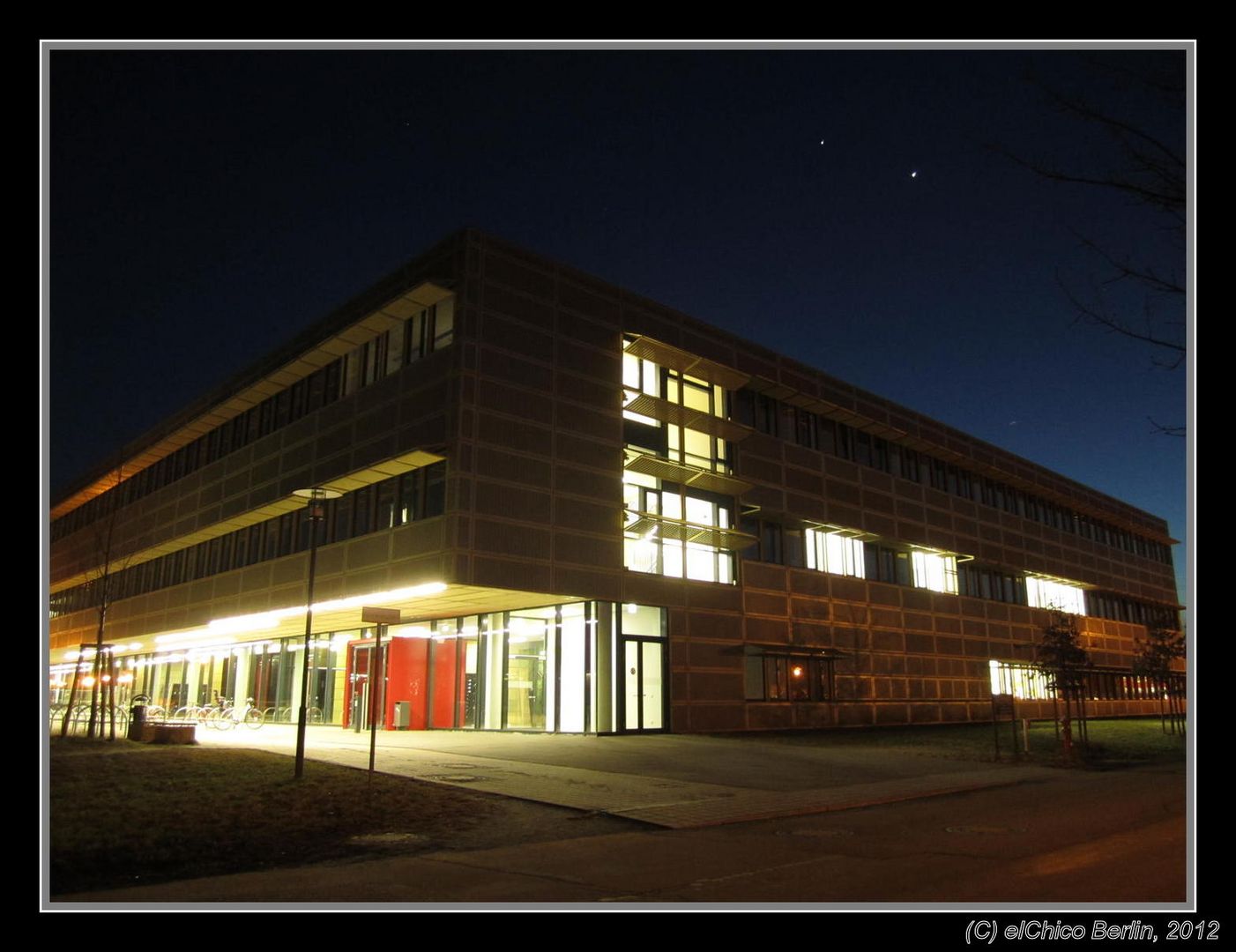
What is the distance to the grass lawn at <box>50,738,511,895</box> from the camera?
9.20 meters

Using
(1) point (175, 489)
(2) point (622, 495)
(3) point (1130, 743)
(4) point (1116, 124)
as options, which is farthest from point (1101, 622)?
(4) point (1116, 124)

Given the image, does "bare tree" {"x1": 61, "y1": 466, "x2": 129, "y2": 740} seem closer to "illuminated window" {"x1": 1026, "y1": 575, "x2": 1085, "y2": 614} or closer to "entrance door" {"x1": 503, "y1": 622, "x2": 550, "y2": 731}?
"entrance door" {"x1": 503, "y1": 622, "x2": 550, "y2": 731}

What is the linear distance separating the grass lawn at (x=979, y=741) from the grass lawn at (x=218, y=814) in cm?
1503

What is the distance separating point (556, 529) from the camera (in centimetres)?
2669

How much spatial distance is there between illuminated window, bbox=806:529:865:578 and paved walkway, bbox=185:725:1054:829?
10553 mm

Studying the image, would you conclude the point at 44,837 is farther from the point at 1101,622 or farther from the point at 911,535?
the point at 1101,622

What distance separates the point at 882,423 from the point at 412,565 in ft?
74.1

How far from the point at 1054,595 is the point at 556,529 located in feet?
119

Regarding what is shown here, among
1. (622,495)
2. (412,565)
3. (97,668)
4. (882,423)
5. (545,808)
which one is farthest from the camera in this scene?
(882,423)

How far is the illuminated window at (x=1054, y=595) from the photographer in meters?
49.8

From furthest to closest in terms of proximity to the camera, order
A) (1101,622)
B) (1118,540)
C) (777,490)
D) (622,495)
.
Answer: (1118,540) < (1101,622) < (777,490) < (622,495)

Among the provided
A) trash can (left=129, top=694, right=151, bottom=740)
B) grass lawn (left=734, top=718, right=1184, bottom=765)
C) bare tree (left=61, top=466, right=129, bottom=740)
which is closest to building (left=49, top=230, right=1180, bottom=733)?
bare tree (left=61, top=466, right=129, bottom=740)

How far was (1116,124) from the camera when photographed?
7.99 m

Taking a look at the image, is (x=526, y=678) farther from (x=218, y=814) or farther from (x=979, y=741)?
(x=218, y=814)
